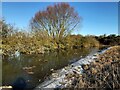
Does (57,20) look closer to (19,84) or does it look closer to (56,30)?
(56,30)

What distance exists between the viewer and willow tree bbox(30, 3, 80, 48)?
2281cm

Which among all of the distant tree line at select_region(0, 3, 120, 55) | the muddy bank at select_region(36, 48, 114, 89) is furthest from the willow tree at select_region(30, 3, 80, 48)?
the muddy bank at select_region(36, 48, 114, 89)

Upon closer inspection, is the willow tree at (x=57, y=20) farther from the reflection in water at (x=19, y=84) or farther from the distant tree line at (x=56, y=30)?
the reflection in water at (x=19, y=84)

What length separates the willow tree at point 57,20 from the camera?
22.8m

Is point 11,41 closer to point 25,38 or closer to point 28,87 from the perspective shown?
point 25,38

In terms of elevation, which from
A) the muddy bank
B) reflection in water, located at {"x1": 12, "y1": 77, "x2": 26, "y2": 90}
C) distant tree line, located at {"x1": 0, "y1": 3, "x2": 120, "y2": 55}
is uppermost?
distant tree line, located at {"x1": 0, "y1": 3, "x2": 120, "y2": 55}

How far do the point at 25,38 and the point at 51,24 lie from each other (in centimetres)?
814

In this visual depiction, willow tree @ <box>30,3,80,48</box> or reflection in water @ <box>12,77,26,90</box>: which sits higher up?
willow tree @ <box>30,3,80,48</box>

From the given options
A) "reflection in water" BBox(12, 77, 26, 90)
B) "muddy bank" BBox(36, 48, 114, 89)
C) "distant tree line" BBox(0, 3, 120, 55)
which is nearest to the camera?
"muddy bank" BBox(36, 48, 114, 89)

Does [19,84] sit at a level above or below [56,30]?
below

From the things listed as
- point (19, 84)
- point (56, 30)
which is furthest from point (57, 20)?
A: point (19, 84)

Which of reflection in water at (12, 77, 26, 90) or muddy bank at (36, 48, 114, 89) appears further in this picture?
reflection in water at (12, 77, 26, 90)

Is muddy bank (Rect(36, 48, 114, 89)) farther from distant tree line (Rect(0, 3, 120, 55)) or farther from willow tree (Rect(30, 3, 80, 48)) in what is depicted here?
willow tree (Rect(30, 3, 80, 48))

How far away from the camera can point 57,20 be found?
903 inches
